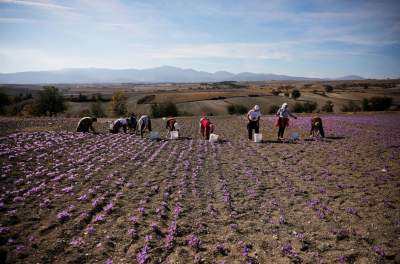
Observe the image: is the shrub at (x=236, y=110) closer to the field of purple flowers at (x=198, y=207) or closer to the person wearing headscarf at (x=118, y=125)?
the person wearing headscarf at (x=118, y=125)

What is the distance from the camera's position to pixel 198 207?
984 centimetres

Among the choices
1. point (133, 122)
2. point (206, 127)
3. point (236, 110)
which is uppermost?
point (133, 122)

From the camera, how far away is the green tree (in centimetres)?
6731

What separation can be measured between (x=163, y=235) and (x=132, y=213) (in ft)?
5.63

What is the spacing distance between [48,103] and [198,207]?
67.5 metres

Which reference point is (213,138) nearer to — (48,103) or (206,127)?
(206,127)

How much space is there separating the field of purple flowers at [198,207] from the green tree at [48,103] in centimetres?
5515

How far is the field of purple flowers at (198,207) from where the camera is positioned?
7.18 meters

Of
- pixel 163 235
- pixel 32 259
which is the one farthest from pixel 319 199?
pixel 32 259

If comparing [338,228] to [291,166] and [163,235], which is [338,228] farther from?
[291,166]

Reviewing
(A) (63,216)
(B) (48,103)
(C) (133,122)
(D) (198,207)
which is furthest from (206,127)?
(B) (48,103)

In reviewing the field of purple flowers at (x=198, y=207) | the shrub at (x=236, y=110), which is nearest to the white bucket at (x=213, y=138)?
the field of purple flowers at (x=198, y=207)

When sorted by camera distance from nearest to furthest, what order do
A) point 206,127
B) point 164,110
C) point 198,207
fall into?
point 198,207, point 206,127, point 164,110

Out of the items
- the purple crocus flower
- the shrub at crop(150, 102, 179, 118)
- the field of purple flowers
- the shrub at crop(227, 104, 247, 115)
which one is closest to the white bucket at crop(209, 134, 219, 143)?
the field of purple flowers
